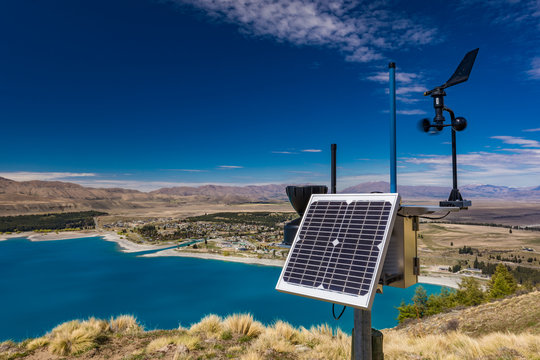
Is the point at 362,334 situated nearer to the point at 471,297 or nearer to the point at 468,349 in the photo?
the point at 468,349

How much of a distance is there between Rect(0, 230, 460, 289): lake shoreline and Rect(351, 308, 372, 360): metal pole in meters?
36.7

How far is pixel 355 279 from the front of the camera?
2695 millimetres

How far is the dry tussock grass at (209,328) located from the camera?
25.0 ft

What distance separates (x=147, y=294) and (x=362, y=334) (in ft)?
149

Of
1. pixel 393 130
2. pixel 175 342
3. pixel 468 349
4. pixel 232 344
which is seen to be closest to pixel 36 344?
pixel 175 342

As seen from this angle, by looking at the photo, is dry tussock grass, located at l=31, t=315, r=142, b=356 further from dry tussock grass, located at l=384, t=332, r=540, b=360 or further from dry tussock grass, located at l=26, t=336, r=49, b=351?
dry tussock grass, located at l=384, t=332, r=540, b=360

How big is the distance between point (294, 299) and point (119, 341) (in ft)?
116

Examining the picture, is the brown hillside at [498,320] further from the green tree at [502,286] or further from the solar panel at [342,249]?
the green tree at [502,286]

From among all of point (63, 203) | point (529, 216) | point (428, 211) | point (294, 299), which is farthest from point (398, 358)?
point (63, 203)

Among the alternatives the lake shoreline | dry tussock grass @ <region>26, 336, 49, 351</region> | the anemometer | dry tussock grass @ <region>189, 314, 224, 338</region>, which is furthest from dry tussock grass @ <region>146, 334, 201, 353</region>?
the lake shoreline

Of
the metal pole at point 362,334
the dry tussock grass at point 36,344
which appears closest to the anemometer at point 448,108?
the metal pole at point 362,334

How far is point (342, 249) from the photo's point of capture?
3.05 metres

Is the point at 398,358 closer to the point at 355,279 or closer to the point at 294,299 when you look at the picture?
the point at 355,279

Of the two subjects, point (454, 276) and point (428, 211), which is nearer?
point (428, 211)
